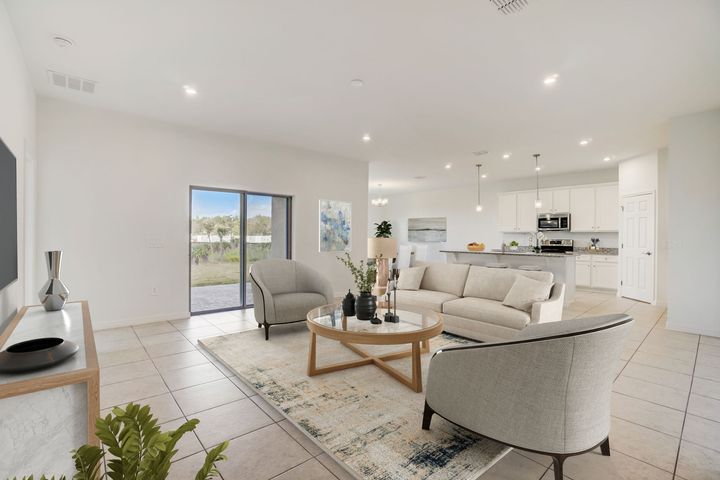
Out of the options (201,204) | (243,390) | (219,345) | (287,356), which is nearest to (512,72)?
(287,356)

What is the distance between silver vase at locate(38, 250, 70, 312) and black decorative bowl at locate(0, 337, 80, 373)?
1.22 m

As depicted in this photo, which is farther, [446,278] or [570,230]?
[570,230]

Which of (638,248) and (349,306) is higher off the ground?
(638,248)

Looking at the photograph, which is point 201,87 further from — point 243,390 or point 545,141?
point 545,141

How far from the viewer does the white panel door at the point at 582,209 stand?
7922 mm

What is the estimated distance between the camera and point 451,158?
22.5ft

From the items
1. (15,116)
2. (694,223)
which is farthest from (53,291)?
(694,223)

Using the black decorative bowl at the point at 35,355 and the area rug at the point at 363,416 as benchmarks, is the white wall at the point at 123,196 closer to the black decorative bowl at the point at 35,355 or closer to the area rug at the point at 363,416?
the area rug at the point at 363,416

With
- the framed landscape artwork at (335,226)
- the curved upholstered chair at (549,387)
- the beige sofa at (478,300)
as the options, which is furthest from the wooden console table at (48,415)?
the framed landscape artwork at (335,226)

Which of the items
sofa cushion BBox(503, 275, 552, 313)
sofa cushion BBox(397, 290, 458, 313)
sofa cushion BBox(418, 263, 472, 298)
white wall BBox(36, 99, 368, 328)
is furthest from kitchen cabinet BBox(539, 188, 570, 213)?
white wall BBox(36, 99, 368, 328)

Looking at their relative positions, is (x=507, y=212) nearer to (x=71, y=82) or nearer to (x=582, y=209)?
(x=582, y=209)

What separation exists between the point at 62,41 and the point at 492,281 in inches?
193

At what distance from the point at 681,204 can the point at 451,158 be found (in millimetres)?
3555

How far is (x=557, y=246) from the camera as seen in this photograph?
834 cm
